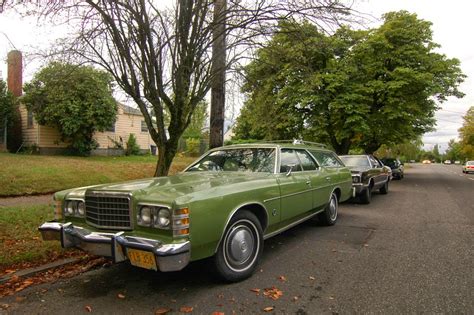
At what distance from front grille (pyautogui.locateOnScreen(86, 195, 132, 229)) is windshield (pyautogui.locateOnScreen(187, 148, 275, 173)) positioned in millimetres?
1902

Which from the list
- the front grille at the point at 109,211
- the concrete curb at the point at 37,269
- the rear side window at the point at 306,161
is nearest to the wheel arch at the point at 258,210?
the front grille at the point at 109,211

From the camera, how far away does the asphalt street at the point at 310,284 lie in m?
3.38

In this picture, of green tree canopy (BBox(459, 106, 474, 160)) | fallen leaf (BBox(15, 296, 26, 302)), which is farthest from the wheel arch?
green tree canopy (BBox(459, 106, 474, 160))

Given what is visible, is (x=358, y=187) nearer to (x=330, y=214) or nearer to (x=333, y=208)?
(x=333, y=208)

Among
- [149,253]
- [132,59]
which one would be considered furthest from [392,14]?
[149,253]

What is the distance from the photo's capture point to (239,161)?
534cm

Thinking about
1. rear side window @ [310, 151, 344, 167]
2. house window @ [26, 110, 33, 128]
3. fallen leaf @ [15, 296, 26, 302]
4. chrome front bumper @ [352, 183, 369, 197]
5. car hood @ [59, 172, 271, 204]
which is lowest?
fallen leaf @ [15, 296, 26, 302]

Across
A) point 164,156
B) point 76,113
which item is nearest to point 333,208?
point 164,156

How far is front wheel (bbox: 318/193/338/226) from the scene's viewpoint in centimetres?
681

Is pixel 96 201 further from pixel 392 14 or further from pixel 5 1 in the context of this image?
pixel 392 14

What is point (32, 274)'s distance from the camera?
4266mm

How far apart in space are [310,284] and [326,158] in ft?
12.6

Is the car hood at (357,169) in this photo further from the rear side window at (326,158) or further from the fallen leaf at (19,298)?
the fallen leaf at (19,298)

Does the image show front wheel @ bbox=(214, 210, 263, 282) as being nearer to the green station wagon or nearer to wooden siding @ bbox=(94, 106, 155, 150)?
the green station wagon
